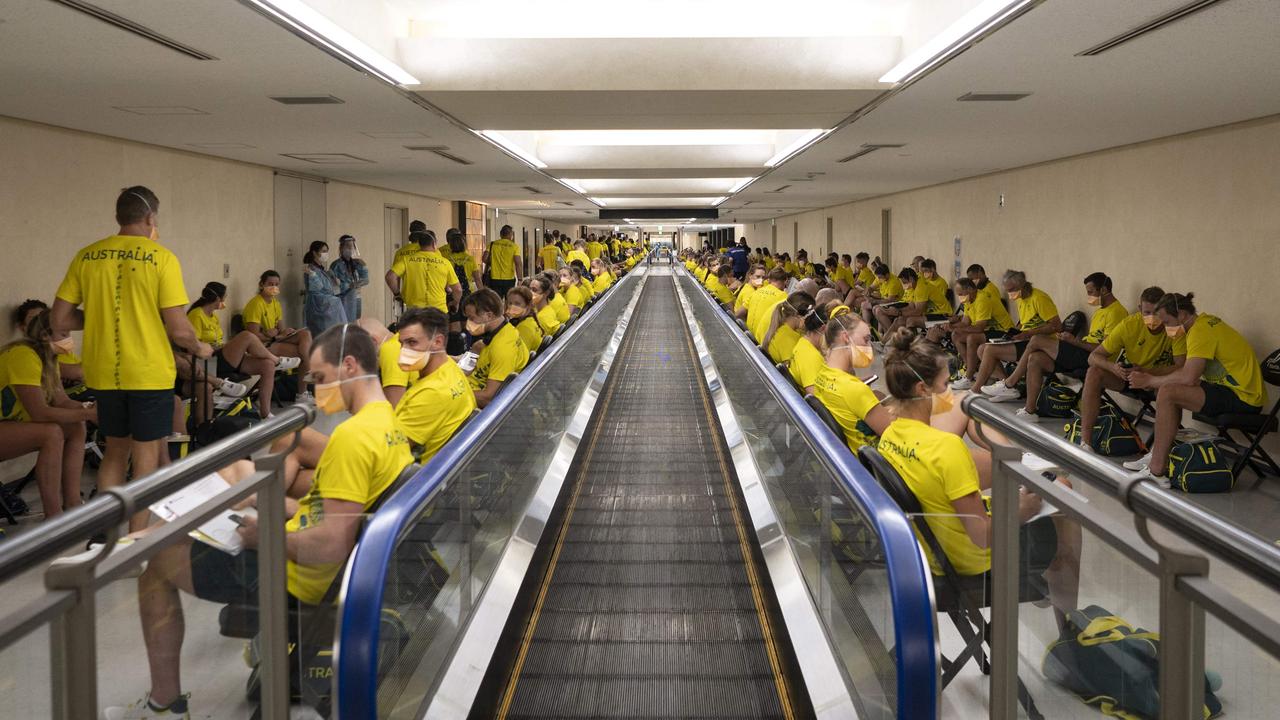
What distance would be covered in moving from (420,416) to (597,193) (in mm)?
18920

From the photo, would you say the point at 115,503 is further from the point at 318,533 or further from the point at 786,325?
the point at 786,325

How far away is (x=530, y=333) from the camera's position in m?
9.23

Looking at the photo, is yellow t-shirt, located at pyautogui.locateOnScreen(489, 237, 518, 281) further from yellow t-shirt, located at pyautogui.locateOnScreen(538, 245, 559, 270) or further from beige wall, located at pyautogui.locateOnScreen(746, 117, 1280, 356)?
beige wall, located at pyautogui.locateOnScreen(746, 117, 1280, 356)

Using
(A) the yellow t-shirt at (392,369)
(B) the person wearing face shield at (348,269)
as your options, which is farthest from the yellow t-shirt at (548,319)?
(A) the yellow t-shirt at (392,369)

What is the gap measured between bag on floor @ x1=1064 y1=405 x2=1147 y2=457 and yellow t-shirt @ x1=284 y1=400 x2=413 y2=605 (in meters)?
6.99

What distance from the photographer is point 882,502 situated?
3.07 m

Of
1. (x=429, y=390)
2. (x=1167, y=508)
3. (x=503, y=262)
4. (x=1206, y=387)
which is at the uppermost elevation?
(x=503, y=262)

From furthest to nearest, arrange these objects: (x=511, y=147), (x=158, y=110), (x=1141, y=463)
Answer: (x=511, y=147) → (x=158, y=110) → (x=1141, y=463)

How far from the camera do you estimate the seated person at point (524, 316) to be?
335 inches

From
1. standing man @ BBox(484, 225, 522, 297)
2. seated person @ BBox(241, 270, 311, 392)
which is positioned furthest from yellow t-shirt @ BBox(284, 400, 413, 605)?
standing man @ BBox(484, 225, 522, 297)

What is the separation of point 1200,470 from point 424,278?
8.32 metres

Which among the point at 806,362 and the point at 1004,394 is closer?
the point at 806,362

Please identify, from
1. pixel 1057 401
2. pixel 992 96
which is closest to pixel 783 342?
pixel 992 96

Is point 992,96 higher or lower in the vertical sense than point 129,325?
higher
